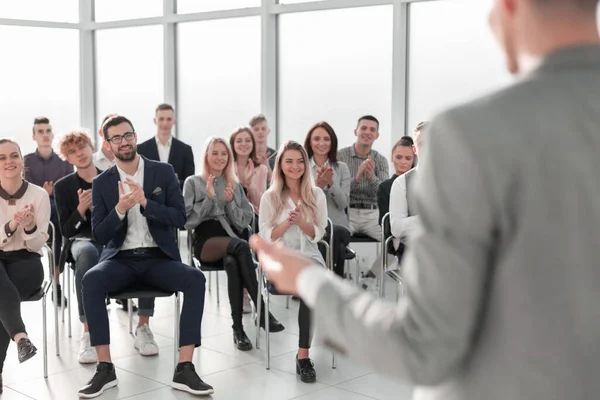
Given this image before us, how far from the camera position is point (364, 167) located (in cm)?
582

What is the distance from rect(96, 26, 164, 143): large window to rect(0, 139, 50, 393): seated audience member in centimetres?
488

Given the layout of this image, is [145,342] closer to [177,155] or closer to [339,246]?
[339,246]

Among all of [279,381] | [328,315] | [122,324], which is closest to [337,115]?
[122,324]

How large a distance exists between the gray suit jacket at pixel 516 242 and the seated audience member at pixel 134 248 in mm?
3076

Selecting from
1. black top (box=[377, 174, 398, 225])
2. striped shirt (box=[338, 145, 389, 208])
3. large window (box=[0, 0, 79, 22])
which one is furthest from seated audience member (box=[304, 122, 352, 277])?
large window (box=[0, 0, 79, 22])

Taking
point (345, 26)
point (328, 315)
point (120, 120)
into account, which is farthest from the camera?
point (345, 26)

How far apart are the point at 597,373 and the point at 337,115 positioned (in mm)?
6789

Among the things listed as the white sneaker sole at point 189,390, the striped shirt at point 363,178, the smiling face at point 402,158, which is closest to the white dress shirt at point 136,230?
the white sneaker sole at point 189,390

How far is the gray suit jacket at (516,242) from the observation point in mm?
773

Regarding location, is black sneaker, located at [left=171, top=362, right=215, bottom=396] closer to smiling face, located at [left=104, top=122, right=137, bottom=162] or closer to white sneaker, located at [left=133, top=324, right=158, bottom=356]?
white sneaker, located at [left=133, top=324, right=158, bottom=356]

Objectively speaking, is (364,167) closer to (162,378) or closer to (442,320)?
(162,378)

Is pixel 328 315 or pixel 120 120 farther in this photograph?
pixel 120 120

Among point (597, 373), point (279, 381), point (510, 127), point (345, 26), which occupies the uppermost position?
point (345, 26)

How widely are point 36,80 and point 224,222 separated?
5274 millimetres
